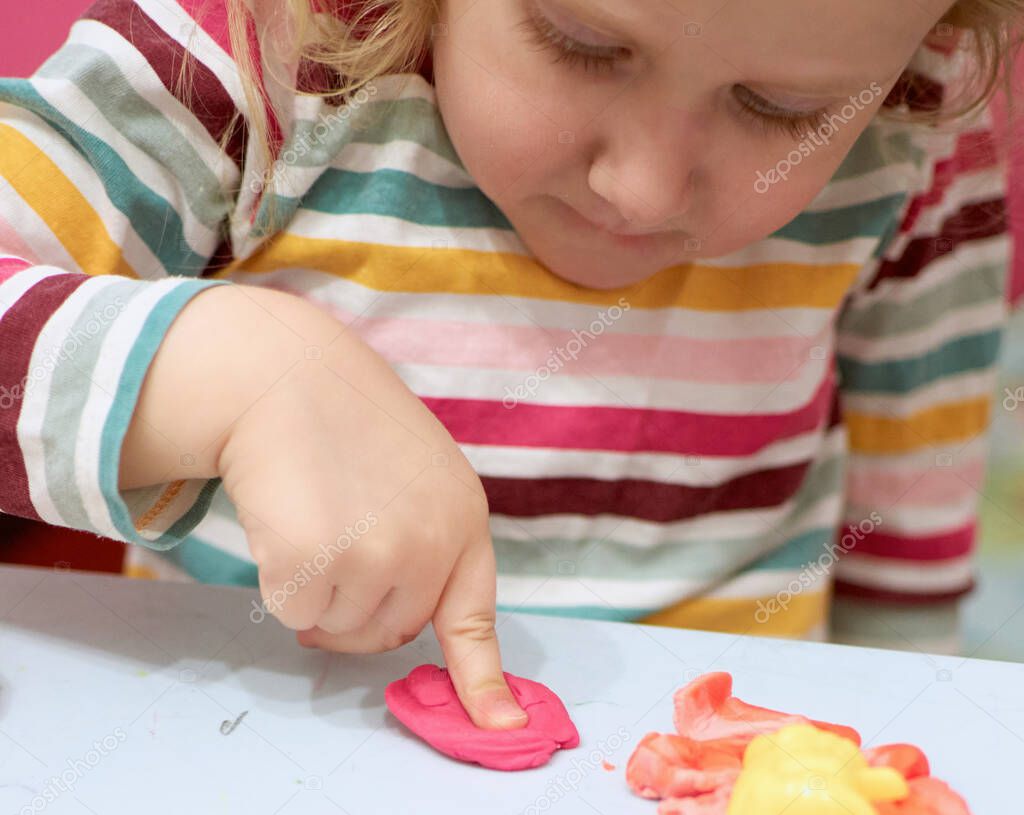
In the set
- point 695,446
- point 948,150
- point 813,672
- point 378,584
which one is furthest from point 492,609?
point 948,150

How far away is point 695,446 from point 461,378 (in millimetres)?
164

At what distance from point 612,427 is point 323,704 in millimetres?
292

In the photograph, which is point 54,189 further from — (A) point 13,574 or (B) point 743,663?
(B) point 743,663

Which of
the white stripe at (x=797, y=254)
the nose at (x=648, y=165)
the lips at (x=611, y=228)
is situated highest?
the nose at (x=648, y=165)

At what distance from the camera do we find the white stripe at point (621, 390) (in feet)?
2.18

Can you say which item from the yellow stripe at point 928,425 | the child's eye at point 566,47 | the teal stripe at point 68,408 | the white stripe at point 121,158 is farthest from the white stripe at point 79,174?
the yellow stripe at point 928,425

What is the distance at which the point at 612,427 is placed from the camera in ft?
→ 2.28

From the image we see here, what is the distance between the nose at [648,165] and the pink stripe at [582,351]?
0.55 ft

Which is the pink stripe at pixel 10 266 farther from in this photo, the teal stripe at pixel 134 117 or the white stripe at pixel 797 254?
the white stripe at pixel 797 254

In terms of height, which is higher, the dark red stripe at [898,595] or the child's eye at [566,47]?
the child's eye at [566,47]

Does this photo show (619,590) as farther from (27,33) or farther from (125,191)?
(27,33)

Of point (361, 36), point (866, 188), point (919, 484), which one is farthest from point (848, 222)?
point (361, 36)

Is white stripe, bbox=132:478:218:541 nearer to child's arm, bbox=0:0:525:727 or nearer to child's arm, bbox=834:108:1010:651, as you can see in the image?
child's arm, bbox=0:0:525:727

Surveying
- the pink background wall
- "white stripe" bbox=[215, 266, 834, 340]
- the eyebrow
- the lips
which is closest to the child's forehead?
the eyebrow
